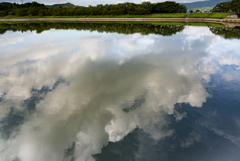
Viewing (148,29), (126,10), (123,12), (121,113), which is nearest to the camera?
(121,113)

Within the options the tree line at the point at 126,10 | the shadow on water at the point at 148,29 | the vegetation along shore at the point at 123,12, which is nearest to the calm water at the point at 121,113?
the shadow on water at the point at 148,29

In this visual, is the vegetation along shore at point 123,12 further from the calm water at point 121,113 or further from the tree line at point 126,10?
the calm water at point 121,113

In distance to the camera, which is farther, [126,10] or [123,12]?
[126,10]

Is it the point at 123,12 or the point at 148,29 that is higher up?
the point at 123,12

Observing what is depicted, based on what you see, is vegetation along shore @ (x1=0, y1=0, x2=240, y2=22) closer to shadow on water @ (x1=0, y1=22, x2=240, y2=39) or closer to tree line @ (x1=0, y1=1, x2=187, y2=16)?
tree line @ (x1=0, y1=1, x2=187, y2=16)

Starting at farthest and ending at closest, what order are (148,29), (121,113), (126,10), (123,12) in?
(126,10)
(123,12)
(148,29)
(121,113)

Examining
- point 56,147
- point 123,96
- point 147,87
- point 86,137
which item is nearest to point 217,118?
point 147,87

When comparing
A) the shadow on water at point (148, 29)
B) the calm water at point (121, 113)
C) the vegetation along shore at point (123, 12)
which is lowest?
the calm water at point (121, 113)

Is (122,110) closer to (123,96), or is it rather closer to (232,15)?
(123,96)

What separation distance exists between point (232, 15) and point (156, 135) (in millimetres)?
73056

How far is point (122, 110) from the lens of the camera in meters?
8.32

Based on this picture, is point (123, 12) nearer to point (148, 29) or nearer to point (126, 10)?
point (126, 10)

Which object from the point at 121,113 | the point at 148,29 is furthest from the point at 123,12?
the point at 121,113

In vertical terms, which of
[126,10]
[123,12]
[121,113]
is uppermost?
[126,10]
